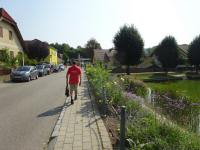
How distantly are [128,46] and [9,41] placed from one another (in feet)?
66.8

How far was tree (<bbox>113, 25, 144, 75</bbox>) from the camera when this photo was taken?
184 feet

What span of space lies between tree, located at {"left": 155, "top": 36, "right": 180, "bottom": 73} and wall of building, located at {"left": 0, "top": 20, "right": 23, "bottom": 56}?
25700 millimetres

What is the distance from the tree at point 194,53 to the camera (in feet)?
204

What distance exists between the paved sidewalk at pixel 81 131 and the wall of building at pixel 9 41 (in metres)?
31.4

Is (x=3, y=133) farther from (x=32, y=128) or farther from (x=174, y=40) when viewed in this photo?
(x=174, y=40)

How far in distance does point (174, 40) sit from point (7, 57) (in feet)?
109

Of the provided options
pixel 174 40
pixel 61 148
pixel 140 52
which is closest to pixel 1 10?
pixel 140 52

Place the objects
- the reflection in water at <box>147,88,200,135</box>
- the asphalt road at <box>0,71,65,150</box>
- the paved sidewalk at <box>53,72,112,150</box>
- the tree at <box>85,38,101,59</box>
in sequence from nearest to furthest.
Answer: the paved sidewalk at <box>53,72,112,150</box>
the asphalt road at <box>0,71,65,150</box>
the reflection in water at <box>147,88,200,135</box>
the tree at <box>85,38,101,59</box>

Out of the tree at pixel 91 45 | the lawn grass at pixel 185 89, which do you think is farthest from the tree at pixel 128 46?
the tree at pixel 91 45

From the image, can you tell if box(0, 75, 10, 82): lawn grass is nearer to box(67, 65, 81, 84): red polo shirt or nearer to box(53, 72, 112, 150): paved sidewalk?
box(67, 65, 81, 84): red polo shirt

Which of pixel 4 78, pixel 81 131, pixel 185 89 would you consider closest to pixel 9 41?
pixel 4 78

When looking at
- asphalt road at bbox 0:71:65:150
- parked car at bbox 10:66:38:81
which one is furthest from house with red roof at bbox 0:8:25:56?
asphalt road at bbox 0:71:65:150

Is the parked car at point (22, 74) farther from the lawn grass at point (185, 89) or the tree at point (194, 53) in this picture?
the tree at point (194, 53)

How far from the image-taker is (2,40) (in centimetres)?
4134
